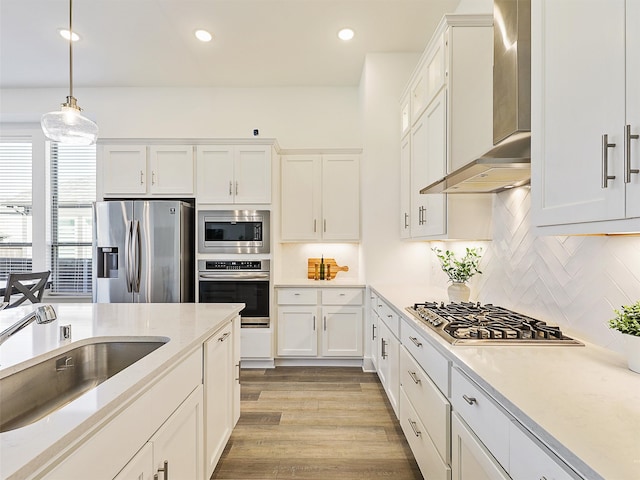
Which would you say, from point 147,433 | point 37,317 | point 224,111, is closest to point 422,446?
point 147,433

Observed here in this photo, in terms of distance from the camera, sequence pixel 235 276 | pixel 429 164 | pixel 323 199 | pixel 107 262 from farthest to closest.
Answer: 1. pixel 323 199
2. pixel 235 276
3. pixel 107 262
4. pixel 429 164

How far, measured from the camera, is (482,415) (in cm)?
114

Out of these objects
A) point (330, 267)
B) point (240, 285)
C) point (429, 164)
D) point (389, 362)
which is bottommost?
point (389, 362)

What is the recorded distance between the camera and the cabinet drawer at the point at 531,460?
779 millimetres

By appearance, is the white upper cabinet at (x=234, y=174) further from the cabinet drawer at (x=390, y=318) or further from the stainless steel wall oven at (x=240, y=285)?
the cabinet drawer at (x=390, y=318)

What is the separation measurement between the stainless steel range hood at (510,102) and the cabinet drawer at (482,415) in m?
0.88

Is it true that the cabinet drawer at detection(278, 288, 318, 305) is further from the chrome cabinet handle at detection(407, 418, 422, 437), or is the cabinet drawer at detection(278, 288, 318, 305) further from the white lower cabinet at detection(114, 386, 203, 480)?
the white lower cabinet at detection(114, 386, 203, 480)

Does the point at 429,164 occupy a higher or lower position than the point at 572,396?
higher

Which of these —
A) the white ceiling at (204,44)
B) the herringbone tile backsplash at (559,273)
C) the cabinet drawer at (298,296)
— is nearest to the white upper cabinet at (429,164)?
the herringbone tile backsplash at (559,273)

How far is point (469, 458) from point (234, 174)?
321 centimetres

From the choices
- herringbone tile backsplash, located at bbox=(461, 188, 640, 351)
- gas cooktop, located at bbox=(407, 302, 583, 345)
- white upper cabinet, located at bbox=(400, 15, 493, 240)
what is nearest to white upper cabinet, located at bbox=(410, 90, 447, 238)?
white upper cabinet, located at bbox=(400, 15, 493, 240)

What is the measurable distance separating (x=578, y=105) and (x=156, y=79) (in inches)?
171

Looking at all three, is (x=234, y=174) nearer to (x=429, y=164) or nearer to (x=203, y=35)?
(x=203, y=35)

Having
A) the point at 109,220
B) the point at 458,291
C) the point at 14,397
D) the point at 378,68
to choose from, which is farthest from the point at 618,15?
the point at 109,220
